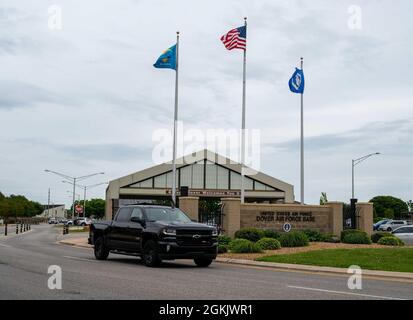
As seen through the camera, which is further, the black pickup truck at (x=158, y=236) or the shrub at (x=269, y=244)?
the shrub at (x=269, y=244)

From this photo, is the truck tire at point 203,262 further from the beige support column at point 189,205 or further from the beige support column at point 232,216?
the beige support column at point 189,205

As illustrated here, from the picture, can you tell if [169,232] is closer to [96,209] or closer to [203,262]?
[203,262]

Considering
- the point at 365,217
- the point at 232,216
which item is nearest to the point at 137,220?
the point at 232,216

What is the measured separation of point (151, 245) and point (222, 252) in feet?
20.7

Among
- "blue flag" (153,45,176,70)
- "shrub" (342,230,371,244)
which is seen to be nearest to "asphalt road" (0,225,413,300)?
"shrub" (342,230,371,244)

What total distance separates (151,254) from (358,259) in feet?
22.6

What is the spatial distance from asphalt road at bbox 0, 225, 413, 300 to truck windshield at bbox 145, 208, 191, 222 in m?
1.85

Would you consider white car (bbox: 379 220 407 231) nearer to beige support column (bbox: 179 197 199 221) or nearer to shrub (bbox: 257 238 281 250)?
beige support column (bbox: 179 197 199 221)

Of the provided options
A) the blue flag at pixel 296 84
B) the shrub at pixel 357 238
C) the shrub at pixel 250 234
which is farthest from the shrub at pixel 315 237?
the blue flag at pixel 296 84

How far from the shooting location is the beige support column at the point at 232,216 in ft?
102

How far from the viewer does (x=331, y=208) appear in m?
33.3

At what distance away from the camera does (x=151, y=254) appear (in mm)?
17359

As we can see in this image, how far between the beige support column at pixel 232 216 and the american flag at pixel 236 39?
860cm
